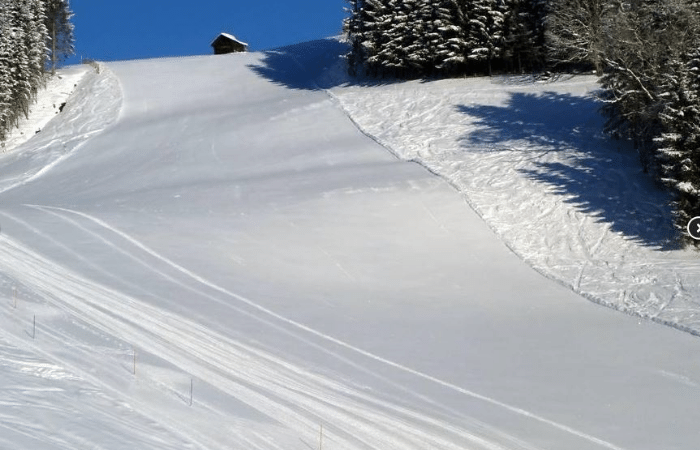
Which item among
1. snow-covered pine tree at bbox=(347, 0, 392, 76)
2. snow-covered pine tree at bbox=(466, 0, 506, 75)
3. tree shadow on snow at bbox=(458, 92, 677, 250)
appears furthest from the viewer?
snow-covered pine tree at bbox=(347, 0, 392, 76)

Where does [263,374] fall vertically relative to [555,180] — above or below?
below

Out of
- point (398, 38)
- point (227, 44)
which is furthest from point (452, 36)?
point (227, 44)

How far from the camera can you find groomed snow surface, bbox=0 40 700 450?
10906mm

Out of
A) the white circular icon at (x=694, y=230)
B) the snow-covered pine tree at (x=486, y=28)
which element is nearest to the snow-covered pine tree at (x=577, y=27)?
the snow-covered pine tree at (x=486, y=28)

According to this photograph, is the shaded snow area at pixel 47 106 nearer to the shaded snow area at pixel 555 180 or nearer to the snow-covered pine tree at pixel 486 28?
the shaded snow area at pixel 555 180

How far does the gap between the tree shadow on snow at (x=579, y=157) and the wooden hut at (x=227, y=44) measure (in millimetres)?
40844

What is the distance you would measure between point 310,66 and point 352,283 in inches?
1579

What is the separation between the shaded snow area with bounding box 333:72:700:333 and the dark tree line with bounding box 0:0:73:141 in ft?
63.6

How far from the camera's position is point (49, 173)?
35.5 metres

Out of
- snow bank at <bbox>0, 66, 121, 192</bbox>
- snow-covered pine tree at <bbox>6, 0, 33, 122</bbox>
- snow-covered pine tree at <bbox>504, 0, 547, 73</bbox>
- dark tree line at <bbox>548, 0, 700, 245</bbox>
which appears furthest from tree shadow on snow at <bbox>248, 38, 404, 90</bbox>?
dark tree line at <bbox>548, 0, 700, 245</bbox>

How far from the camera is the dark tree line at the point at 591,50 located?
24219 mm

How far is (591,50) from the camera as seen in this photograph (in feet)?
116

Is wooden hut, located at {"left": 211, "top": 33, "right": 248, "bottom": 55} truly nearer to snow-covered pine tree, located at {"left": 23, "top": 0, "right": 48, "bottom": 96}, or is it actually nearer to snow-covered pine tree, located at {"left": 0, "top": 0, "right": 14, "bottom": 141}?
snow-covered pine tree, located at {"left": 23, "top": 0, "right": 48, "bottom": 96}

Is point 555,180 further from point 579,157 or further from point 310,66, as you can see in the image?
point 310,66
